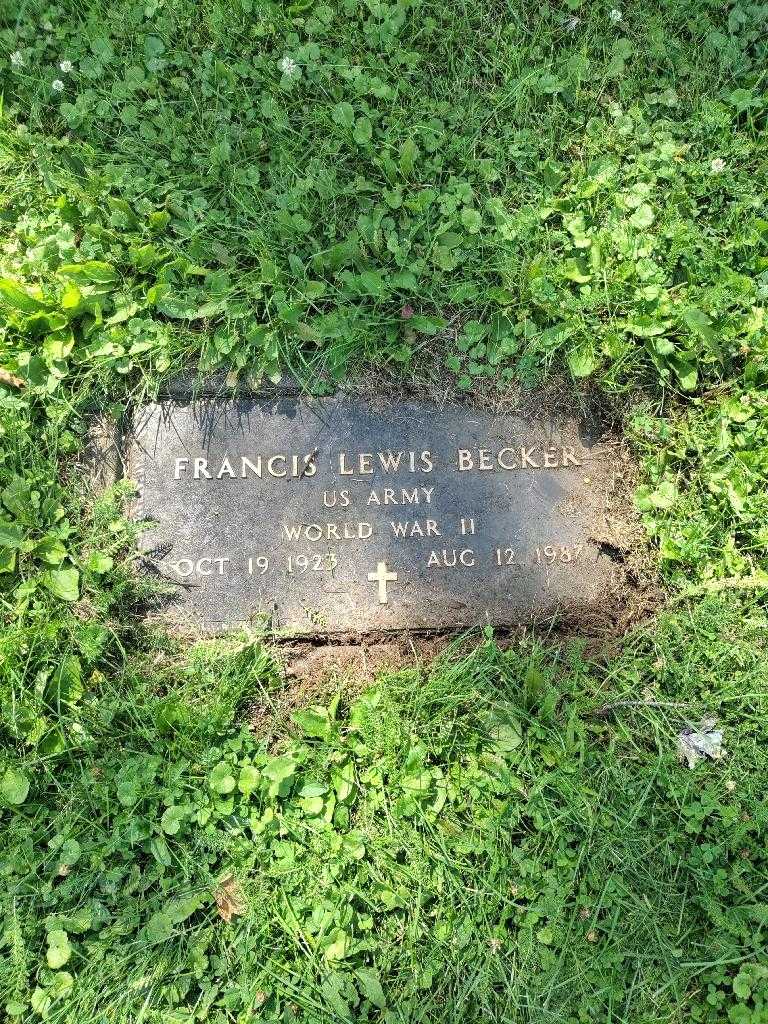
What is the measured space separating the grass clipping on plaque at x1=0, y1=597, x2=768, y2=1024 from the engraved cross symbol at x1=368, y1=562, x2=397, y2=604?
266 millimetres

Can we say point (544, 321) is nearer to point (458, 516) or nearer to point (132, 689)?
point (458, 516)

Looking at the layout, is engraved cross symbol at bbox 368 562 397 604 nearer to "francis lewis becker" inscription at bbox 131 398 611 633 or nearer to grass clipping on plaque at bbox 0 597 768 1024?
"francis lewis becker" inscription at bbox 131 398 611 633

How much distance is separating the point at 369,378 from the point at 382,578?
2.28 feet

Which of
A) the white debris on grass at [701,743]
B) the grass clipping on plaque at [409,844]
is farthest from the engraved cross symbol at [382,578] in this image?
the white debris on grass at [701,743]

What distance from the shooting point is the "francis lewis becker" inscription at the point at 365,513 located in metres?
2.40

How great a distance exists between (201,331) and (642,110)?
1.84 m

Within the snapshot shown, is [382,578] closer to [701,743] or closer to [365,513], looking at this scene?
[365,513]

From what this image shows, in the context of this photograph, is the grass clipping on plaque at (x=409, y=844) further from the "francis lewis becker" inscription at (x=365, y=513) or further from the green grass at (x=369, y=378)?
the "francis lewis becker" inscription at (x=365, y=513)

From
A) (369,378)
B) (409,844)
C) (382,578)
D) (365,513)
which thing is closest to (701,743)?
(409,844)

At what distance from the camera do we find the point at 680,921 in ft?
7.00

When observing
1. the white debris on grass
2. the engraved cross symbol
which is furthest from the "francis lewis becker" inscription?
the white debris on grass

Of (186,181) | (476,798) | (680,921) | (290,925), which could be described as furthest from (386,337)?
(680,921)

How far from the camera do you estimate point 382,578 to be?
7.87ft

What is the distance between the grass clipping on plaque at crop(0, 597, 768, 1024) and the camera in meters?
2.07
